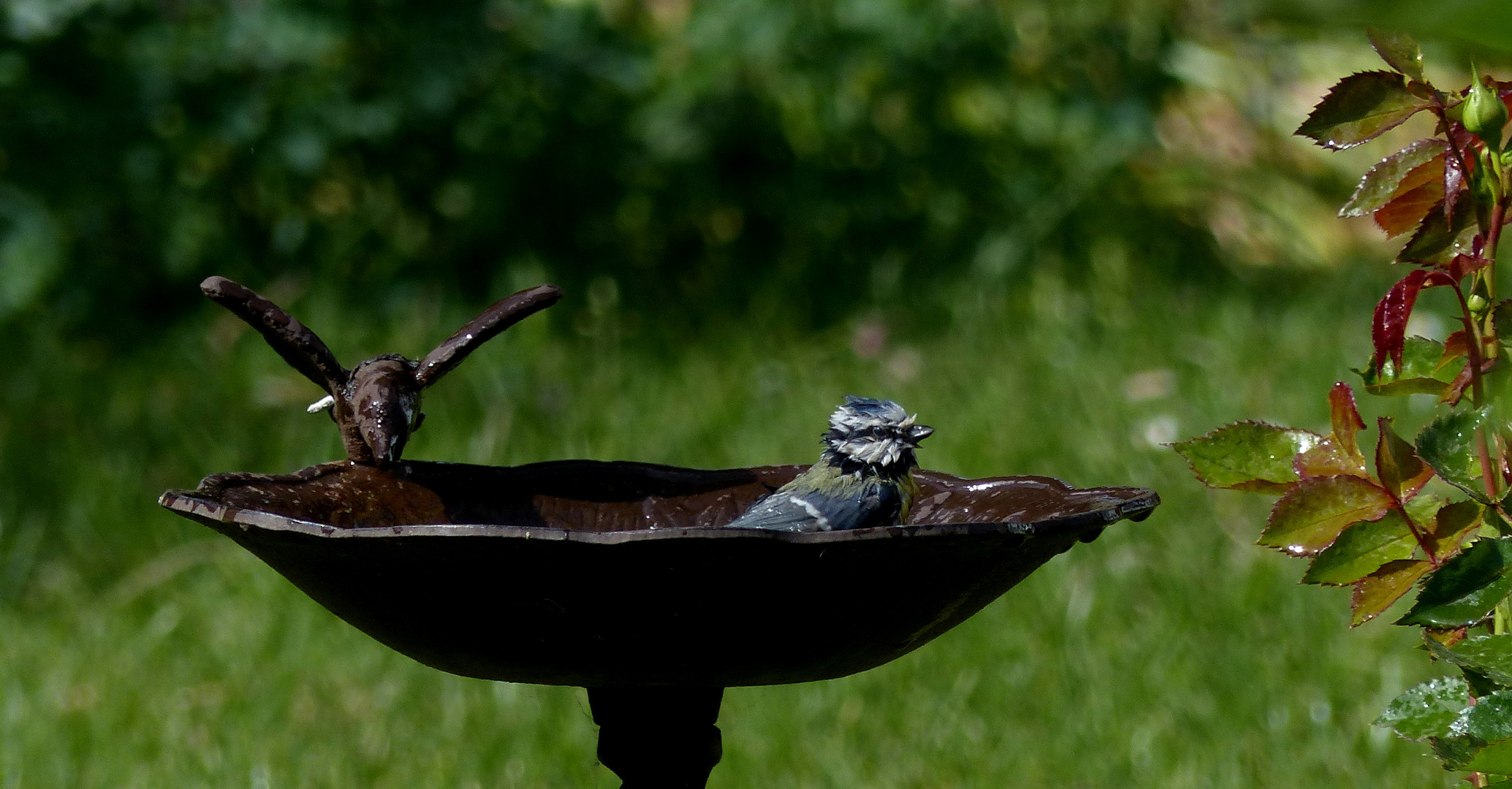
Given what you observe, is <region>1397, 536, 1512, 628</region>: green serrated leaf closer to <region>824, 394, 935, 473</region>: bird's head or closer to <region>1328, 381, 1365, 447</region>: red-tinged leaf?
<region>1328, 381, 1365, 447</region>: red-tinged leaf

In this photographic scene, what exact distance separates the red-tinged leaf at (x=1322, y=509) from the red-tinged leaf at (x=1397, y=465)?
0.05 ft

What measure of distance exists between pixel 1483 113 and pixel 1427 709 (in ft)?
1.66

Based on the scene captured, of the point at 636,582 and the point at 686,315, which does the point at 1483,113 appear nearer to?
the point at 636,582

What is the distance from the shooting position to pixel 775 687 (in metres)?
3.50

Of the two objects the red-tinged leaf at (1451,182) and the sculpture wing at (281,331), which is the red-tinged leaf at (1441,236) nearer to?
the red-tinged leaf at (1451,182)

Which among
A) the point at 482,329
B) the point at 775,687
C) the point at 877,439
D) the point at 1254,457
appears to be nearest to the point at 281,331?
the point at 482,329

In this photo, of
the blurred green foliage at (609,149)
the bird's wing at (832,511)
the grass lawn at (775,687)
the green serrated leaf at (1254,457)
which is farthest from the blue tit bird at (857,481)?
the blurred green foliage at (609,149)

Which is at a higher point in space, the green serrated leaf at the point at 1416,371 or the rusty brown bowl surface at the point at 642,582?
the green serrated leaf at the point at 1416,371

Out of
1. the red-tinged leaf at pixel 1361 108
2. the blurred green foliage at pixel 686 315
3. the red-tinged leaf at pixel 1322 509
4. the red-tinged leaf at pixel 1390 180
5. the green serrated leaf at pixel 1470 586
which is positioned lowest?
the green serrated leaf at pixel 1470 586

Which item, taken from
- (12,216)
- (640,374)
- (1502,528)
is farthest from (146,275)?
(1502,528)

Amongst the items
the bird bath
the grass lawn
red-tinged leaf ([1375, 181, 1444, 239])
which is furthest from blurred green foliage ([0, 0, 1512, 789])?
red-tinged leaf ([1375, 181, 1444, 239])

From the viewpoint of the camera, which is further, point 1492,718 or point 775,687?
point 775,687

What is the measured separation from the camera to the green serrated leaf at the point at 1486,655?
1.20 m

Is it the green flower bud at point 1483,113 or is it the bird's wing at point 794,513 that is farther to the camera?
the bird's wing at point 794,513
